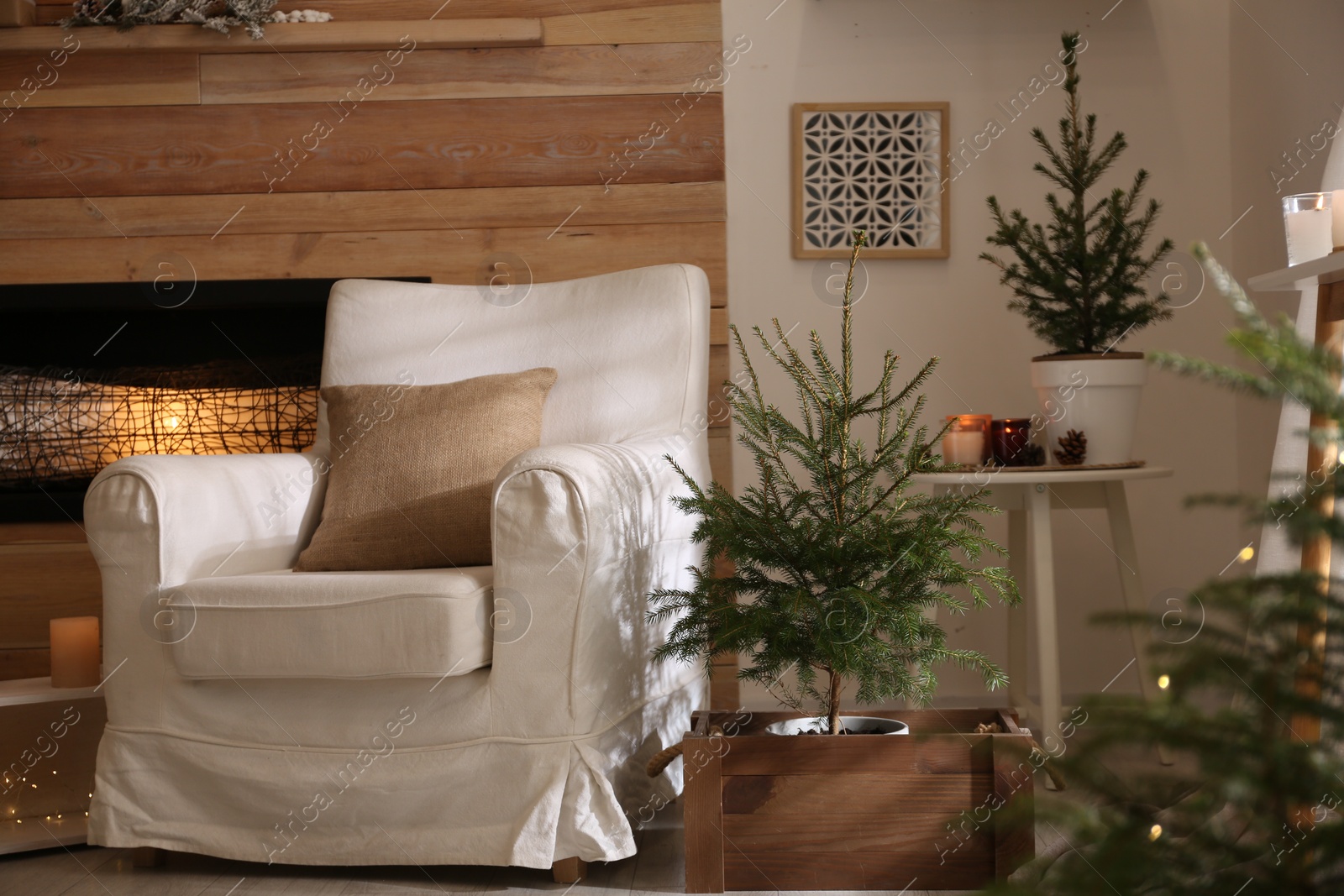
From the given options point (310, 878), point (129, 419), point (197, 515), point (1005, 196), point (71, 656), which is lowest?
point (310, 878)

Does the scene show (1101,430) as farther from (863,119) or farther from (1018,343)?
(863,119)

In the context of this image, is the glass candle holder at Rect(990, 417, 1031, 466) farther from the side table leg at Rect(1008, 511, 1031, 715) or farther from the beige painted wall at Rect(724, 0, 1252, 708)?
the beige painted wall at Rect(724, 0, 1252, 708)

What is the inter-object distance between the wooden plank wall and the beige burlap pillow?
31.2 inches

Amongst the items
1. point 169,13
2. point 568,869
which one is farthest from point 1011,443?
point 169,13

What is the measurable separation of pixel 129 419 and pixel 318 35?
1052mm

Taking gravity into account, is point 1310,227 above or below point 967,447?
above

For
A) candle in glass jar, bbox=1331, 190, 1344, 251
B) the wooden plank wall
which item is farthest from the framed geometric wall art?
candle in glass jar, bbox=1331, 190, 1344, 251

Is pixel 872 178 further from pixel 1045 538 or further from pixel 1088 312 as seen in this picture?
pixel 1045 538

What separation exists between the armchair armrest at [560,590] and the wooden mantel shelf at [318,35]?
1.43 metres

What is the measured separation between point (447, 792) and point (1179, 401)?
1.96 meters

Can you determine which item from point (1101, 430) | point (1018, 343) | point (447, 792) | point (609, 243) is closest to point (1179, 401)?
point (1018, 343)

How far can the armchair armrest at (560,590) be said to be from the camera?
1442 millimetres

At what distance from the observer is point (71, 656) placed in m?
1.80

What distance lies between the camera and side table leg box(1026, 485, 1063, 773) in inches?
73.7
